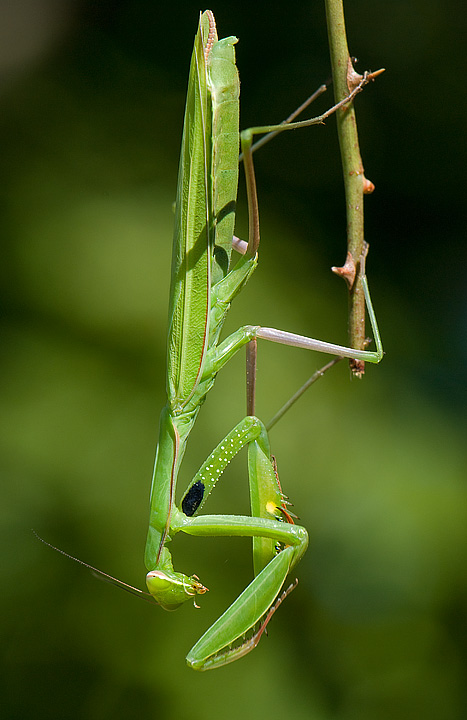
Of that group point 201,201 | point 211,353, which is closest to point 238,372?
point 211,353

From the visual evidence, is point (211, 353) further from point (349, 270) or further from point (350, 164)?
point (350, 164)

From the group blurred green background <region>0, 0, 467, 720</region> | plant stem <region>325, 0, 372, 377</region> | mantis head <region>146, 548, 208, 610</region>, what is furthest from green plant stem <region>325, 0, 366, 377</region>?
blurred green background <region>0, 0, 467, 720</region>

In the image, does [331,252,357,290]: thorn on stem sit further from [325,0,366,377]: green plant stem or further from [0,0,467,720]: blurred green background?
[0,0,467,720]: blurred green background

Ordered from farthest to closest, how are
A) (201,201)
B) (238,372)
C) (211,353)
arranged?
(238,372) < (211,353) < (201,201)

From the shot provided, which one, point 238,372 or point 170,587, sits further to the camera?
point 238,372

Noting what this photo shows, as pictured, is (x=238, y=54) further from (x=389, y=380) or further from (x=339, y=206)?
(x=389, y=380)

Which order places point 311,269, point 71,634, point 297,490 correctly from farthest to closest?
point 311,269, point 297,490, point 71,634

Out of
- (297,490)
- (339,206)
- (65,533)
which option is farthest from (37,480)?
(339,206)
